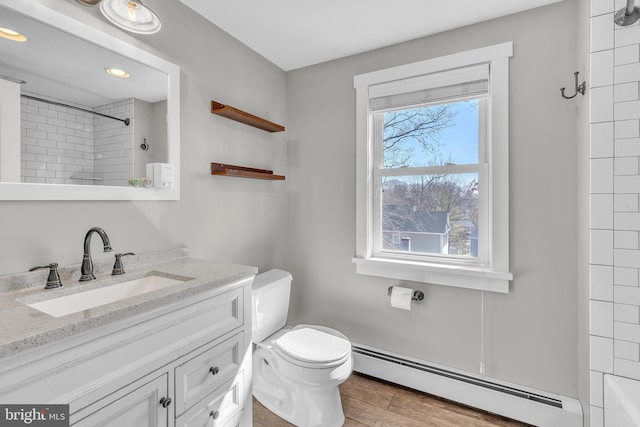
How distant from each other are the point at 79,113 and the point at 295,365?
156 centimetres

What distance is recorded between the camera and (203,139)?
182 centimetres

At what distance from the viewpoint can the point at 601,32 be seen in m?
1.29

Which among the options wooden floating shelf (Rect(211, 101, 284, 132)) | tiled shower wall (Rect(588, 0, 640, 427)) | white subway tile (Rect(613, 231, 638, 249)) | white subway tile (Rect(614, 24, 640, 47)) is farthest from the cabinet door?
white subway tile (Rect(614, 24, 640, 47))

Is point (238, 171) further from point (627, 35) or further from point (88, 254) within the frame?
point (627, 35)

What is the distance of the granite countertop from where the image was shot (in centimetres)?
75

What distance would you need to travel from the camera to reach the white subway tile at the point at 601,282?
4.19ft

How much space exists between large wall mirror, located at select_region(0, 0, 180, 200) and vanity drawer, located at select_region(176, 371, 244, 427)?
966mm

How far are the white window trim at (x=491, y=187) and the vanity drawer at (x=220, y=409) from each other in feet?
3.80

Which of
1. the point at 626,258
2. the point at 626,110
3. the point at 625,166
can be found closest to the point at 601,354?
the point at 626,258

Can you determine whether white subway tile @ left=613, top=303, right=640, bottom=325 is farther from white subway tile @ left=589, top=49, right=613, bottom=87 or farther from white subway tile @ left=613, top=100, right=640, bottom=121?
white subway tile @ left=589, top=49, right=613, bottom=87

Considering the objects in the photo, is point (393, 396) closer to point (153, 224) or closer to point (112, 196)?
point (153, 224)

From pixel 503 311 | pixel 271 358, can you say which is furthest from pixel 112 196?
pixel 503 311

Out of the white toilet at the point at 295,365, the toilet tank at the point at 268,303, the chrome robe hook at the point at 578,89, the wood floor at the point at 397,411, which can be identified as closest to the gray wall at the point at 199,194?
the toilet tank at the point at 268,303

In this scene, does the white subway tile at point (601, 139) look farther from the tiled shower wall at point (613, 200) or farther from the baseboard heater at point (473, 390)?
the baseboard heater at point (473, 390)
